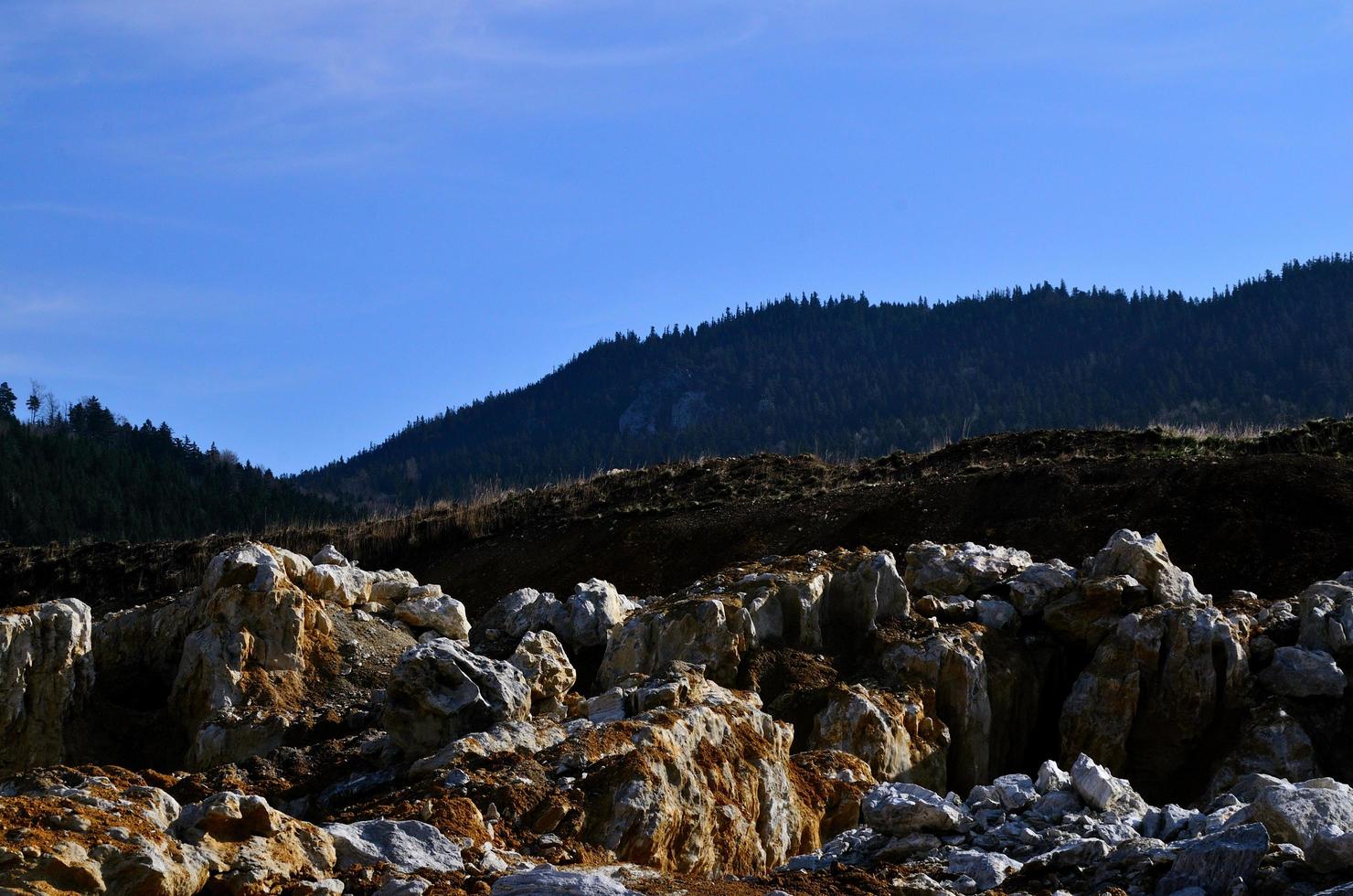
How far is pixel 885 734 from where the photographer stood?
14.5 metres

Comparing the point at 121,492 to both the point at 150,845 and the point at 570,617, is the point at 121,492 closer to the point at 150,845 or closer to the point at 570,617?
the point at 570,617

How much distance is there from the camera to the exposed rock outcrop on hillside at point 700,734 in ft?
25.3

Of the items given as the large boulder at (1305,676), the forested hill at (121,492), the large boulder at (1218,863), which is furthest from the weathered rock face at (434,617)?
the forested hill at (121,492)

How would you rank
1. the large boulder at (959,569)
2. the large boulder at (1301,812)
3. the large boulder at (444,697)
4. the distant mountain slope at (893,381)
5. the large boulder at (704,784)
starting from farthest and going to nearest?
the distant mountain slope at (893,381)
the large boulder at (959,569)
the large boulder at (444,697)
the large boulder at (704,784)
the large boulder at (1301,812)

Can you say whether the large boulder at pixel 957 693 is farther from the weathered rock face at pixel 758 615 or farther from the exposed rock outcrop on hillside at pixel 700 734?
the weathered rock face at pixel 758 615

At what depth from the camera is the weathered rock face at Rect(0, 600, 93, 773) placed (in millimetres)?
15555

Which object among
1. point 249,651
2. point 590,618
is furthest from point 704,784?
point 249,651

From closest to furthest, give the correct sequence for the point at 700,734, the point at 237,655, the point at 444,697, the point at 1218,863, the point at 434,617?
the point at 1218,863, the point at 700,734, the point at 444,697, the point at 237,655, the point at 434,617

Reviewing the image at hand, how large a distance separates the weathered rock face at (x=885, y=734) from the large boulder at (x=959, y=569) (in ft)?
10.5

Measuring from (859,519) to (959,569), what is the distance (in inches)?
450

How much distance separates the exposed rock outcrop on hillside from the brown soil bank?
23.4 feet

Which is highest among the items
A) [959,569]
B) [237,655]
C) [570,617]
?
[237,655]

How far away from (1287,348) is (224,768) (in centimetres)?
9192

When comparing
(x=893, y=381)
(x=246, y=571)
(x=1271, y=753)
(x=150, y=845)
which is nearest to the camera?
(x=150, y=845)
